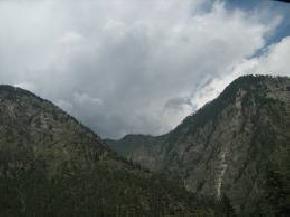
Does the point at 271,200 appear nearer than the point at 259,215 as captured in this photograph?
Yes

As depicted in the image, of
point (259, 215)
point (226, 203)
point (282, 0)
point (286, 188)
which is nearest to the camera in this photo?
point (282, 0)

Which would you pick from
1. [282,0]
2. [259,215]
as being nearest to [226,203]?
[259,215]

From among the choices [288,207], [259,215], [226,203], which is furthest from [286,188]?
[226,203]

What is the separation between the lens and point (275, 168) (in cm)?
8638

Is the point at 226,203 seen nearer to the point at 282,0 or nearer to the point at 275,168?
the point at 275,168

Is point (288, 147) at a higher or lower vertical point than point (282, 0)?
higher

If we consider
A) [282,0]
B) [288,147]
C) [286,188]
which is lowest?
[282,0]

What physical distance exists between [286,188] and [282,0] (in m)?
80.3

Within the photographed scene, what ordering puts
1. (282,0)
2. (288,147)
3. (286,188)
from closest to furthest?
(282,0)
(286,188)
(288,147)

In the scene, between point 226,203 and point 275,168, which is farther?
point 226,203

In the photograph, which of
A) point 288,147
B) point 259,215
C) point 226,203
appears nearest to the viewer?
point 288,147

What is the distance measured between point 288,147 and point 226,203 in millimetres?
74497

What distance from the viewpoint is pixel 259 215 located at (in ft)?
395

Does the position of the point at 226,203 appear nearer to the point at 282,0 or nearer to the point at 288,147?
the point at 288,147
